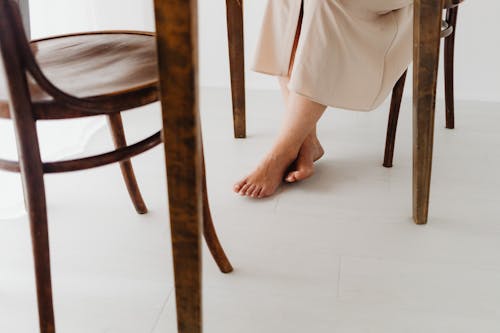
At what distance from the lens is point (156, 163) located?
1.75 metres

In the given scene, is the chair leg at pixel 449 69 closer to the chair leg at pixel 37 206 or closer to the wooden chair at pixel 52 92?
the wooden chair at pixel 52 92

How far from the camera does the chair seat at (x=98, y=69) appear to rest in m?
0.84

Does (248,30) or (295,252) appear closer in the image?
(295,252)

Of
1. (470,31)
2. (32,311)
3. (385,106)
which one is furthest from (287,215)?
(470,31)

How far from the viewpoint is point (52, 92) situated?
0.77 meters

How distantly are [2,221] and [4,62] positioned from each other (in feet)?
2.63

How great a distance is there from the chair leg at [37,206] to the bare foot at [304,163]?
33.0 inches

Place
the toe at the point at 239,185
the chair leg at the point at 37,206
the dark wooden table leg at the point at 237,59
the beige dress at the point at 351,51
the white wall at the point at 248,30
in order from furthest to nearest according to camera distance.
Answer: the white wall at the point at 248,30, the dark wooden table leg at the point at 237,59, the toe at the point at 239,185, the beige dress at the point at 351,51, the chair leg at the point at 37,206

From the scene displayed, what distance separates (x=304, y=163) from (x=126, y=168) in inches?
20.8

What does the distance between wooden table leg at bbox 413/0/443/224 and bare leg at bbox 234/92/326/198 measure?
1.05 ft

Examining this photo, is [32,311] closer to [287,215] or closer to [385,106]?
[287,215]

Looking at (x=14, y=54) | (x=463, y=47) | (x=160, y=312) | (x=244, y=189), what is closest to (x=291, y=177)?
(x=244, y=189)

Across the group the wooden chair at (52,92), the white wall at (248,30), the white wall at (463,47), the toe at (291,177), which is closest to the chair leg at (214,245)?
the wooden chair at (52,92)

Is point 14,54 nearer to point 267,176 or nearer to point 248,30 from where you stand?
point 267,176
